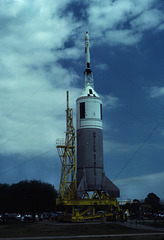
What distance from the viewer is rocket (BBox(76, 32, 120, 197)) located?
53406 millimetres

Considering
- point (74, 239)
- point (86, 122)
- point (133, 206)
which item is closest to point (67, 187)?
point (86, 122)

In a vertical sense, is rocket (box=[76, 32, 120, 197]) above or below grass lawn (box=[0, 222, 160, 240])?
above

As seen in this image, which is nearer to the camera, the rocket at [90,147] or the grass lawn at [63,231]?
the grass lawn at [63,231]

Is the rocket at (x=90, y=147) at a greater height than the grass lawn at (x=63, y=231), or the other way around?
the rocket at (x=90, y=147)

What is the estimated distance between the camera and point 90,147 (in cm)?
5406

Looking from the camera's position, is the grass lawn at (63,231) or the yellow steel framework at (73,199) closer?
the grass lawn at (63,231)

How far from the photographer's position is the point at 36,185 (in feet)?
228

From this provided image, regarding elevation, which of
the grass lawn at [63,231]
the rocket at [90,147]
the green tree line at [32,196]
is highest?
the rocket at [90,147]

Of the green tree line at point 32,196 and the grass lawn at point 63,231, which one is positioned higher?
the green tree line at point 32,196

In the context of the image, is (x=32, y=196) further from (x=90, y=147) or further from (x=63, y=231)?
(x=63, y=231)

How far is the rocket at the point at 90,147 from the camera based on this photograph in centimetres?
5341

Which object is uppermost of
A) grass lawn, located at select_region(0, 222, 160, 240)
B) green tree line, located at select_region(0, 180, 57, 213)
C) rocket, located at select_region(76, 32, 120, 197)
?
rocket, located at select_region(76, 32, 120, 197)

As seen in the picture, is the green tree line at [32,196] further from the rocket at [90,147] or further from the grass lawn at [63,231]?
the grass lawn at [63,231]

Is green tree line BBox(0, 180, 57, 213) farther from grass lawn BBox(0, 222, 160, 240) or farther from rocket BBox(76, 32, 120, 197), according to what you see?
grass lawn BBox(0, 222, 160, 240)
